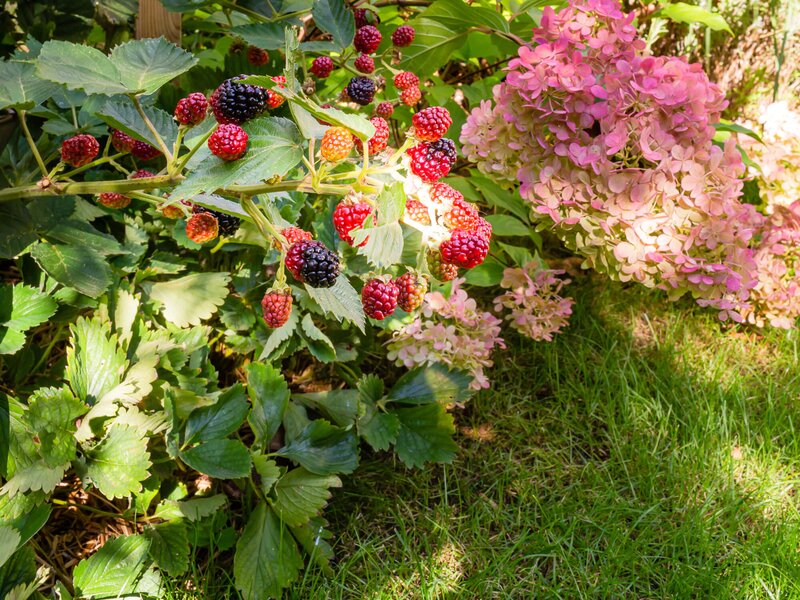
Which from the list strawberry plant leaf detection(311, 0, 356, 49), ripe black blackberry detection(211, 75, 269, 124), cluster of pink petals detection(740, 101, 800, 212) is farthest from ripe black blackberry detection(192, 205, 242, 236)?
cluster of pink petals detection(740, 101, 800, 212)

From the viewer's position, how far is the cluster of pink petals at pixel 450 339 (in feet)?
5.14

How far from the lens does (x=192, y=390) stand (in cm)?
129

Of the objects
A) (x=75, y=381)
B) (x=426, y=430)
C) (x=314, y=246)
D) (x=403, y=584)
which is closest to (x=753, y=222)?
(x=426, y=430)

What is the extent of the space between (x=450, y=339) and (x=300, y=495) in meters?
0.50

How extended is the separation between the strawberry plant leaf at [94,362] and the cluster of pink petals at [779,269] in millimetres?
1542

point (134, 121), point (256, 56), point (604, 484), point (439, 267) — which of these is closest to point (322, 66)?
point (256, 56)

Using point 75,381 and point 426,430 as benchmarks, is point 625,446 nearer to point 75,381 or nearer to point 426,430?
point 426,430

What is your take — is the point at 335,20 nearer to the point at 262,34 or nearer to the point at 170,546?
the point at 262,34

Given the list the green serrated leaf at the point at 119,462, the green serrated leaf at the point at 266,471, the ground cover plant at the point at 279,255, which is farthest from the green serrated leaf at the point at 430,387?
the green serrated leaf at the point at 119,462

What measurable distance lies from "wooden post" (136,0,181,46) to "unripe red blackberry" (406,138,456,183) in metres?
0.94

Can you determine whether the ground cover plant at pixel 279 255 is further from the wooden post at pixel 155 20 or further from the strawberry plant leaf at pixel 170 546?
the wooden post at pixel 155 20

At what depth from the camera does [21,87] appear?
3.14 ft

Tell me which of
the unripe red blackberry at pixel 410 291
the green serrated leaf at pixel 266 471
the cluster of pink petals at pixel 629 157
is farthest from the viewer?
the cluster of pink petals at pixel 629 157

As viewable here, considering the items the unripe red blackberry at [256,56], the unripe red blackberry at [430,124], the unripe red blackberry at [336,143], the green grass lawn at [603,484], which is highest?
the unripe red blackberry at [430,124]
